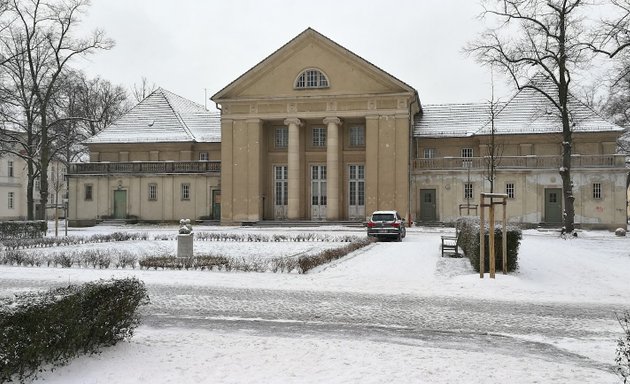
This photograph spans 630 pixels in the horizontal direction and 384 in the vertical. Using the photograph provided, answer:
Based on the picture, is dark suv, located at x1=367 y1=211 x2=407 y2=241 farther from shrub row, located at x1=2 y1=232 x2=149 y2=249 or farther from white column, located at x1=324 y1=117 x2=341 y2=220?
white column, located at x1=324 y1=117 x2=341 y2=220

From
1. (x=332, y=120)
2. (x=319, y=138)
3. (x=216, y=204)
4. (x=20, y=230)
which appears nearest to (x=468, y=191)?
(x=332, y=120)

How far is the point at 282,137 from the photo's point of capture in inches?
1857

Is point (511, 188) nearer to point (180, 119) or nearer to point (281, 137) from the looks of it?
point (281, 137)

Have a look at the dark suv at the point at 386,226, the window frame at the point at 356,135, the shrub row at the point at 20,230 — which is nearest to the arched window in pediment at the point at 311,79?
the window frame at the point at 356,135

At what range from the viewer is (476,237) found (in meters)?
17.1

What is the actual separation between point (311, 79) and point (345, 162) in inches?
276

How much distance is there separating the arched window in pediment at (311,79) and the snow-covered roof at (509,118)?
9706 mm

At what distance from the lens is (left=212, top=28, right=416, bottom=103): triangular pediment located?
43.5 metres

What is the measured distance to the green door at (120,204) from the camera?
49062 millimetres

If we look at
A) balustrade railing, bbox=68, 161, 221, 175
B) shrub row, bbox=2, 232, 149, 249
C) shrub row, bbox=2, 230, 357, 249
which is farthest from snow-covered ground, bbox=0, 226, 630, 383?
balustrade railing, bbox=68, 161, 221, 175

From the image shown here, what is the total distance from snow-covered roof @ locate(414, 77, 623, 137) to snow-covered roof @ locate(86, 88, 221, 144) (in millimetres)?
19042

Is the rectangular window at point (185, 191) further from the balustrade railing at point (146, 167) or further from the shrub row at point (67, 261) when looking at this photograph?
the shrub row at point (67, 261)

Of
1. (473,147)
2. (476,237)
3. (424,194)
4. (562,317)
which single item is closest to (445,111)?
(473,147)

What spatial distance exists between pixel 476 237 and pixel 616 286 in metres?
3.89
